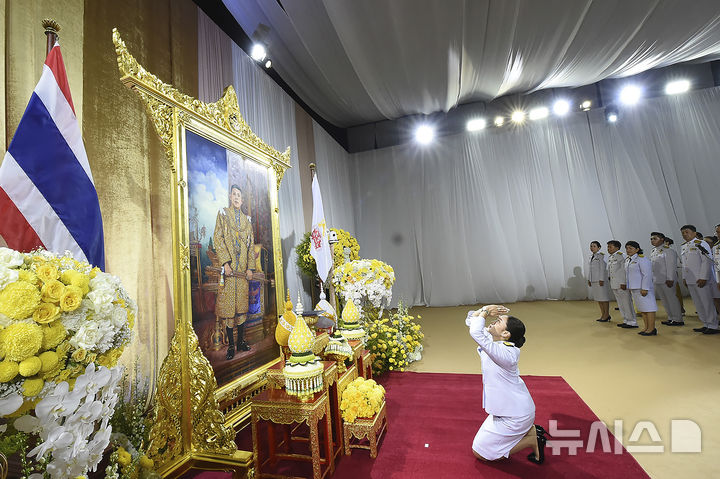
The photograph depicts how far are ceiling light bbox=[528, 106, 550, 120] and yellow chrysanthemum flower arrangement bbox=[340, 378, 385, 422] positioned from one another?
900cm

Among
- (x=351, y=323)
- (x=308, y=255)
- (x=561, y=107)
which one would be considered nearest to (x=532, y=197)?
(x=561, y=107)

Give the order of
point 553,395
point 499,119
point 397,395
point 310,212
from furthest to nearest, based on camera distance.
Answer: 1. point 499,119
2. point 310,212
3. point 397,395
4. point 553,395

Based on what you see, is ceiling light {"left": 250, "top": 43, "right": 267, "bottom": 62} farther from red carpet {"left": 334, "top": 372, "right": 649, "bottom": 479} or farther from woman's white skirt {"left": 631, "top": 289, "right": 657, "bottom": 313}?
woman's white skirt {"left": 631, "top": 289, "right": 657, "bottom": 313}

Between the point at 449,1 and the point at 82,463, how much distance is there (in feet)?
18.9

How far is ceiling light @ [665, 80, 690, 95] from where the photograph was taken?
25.8 ft

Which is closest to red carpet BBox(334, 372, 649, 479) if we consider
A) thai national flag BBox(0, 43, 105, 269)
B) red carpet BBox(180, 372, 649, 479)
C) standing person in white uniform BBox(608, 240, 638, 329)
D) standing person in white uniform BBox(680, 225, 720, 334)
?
red carpet BBox(180, 372, 649, 479)

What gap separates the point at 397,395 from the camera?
11.0 feet

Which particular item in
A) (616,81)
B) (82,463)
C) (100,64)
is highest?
(616,81)

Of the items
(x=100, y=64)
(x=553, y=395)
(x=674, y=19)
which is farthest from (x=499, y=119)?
(x=100, y=64)

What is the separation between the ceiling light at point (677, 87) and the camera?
786 centimetres

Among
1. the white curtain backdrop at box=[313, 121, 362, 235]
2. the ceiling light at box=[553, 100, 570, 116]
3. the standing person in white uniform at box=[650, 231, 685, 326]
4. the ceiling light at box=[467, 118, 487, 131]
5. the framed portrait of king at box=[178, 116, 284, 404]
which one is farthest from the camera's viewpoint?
the ceiling light at box=[467, 118, 487, 131]

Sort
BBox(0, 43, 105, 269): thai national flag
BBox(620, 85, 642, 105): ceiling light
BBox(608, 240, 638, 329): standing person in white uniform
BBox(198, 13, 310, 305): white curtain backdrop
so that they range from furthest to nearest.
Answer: BBox(620, 85, 642, 105): ceiling light, BBox(608, 240, 638, 329): standing person in white uniform, BBox(198, 13, 310, 305): white curtain backdrop, BBox(0, 43, 105, 269): thai national flag

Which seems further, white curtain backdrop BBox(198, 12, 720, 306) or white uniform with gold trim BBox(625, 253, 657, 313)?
white curtain backdrop BBox(198, 12, 720, 306)

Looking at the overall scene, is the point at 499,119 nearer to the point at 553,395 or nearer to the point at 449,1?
the point at 449,1
